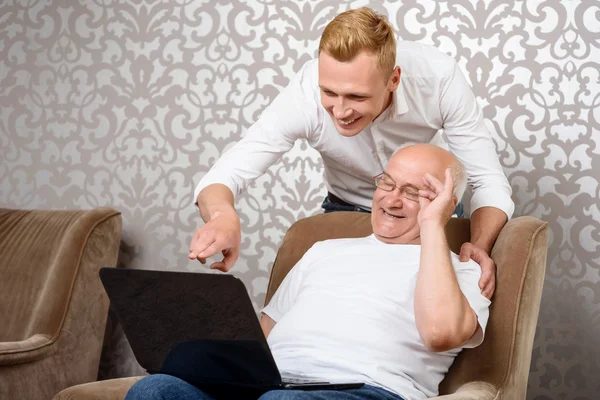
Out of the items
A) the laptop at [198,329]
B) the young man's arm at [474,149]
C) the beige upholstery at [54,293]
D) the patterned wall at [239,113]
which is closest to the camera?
the laptop at [198,329]

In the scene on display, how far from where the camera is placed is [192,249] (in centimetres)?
155

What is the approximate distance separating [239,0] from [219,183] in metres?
1.22

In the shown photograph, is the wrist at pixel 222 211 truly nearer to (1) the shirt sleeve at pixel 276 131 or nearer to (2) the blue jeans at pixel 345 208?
(1) the shirt sleeve at pixel 276 131

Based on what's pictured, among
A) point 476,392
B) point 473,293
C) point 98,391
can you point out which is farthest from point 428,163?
point 98,391

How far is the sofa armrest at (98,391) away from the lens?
1.54 metres

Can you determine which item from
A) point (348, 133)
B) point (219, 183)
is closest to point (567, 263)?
point (348, 133)

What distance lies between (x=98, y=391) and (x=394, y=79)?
1031 millimetres

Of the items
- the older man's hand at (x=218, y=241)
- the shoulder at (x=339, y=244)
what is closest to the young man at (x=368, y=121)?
the older man's hand at (x=218, y=241)

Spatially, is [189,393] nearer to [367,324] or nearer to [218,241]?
[218,241]

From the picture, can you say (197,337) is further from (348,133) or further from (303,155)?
(303,155)

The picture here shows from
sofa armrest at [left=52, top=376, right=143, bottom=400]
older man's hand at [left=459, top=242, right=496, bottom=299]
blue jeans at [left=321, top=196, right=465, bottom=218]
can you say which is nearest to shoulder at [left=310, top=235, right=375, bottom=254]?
older man's hand at [left=459, top=242, right=496, bottom=299]

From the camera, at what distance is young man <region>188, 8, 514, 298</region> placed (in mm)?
1853

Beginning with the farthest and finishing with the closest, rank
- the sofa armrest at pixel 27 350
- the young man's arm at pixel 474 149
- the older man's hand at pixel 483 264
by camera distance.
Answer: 1. the sofa armrest at pixel 27 350
2. the young man's arm at pixel 474 149
3. the older man's hand at pixel 483 264

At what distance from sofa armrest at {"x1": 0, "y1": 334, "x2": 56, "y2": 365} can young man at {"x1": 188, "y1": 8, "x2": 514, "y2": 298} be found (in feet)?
2.77
